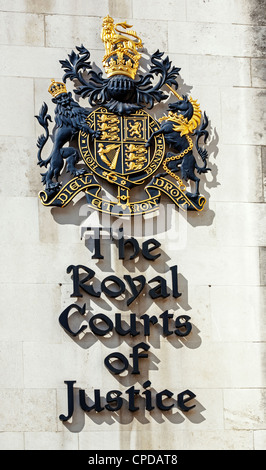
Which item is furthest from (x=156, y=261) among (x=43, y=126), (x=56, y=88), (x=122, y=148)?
(x=56, y=88)

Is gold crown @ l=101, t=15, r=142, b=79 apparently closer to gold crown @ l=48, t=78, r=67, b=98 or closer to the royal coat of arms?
the royal coat of arms

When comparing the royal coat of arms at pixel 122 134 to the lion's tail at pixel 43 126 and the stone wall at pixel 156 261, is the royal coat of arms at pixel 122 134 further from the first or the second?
the stone wall at pixel 156 261

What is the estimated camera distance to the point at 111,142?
47.1ft

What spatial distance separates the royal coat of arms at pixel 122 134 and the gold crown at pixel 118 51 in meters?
0.01

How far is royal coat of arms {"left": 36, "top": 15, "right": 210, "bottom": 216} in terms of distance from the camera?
14172mm

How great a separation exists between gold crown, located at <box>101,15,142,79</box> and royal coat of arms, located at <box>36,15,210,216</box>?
12 mm

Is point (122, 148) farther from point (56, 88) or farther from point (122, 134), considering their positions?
point (56, 88)

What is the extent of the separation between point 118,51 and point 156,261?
8.79ft

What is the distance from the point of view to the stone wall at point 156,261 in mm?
13633

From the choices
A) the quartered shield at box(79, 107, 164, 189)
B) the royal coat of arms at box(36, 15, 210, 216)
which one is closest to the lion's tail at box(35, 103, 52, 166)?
the royal coat of arms at box(36, 15, 210, 216)

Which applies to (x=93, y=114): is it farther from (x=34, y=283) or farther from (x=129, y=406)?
(x=129, y=406)

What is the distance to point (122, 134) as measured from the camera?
47.2ft

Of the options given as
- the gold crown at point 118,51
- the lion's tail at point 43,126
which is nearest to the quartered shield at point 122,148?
the lion's tail at point 43,126

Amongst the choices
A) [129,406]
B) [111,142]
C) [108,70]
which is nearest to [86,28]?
[108,70]
